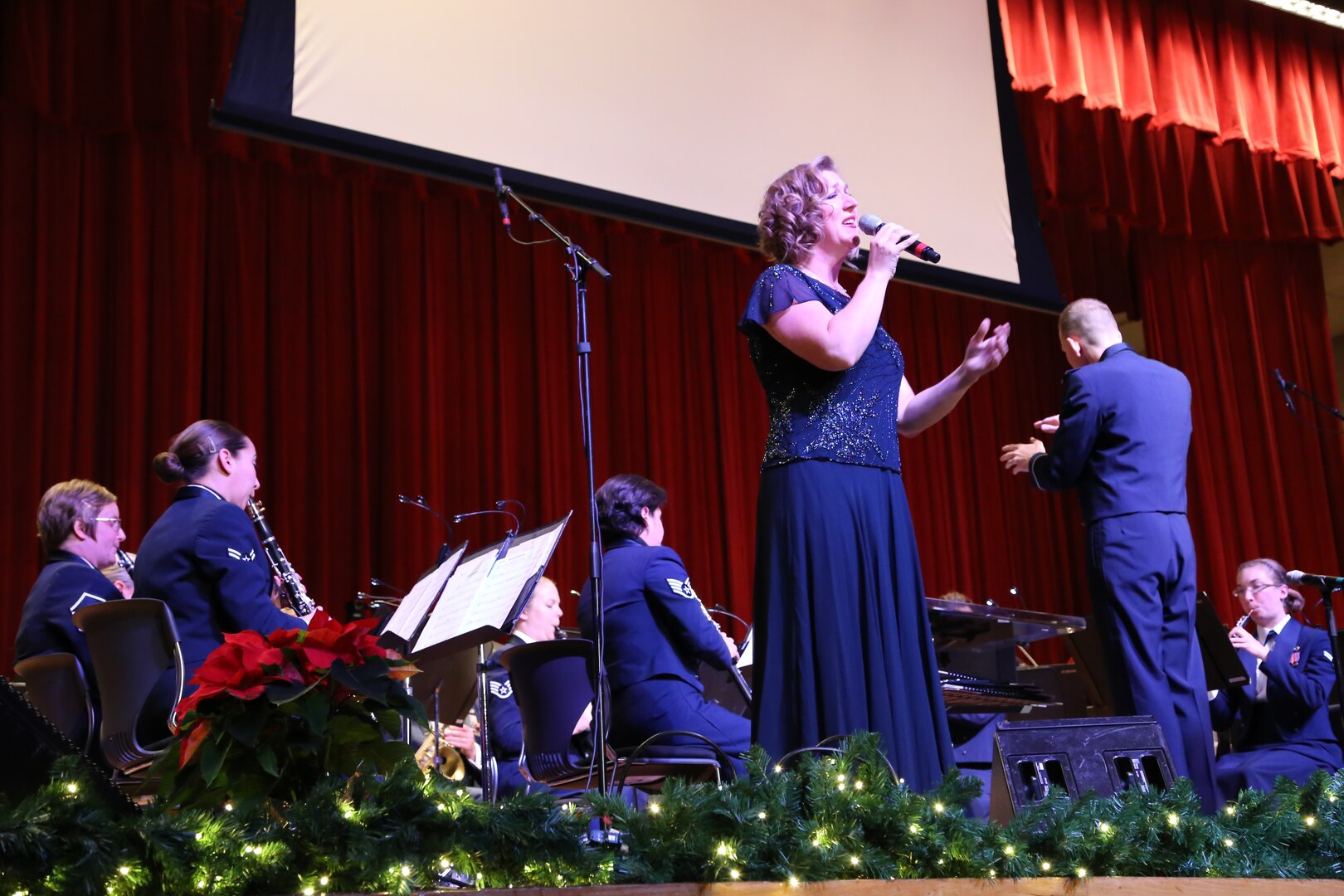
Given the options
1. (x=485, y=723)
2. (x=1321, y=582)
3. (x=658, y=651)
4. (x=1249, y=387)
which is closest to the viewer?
(x=658, y=651)


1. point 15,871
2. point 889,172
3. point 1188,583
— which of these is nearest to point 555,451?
point 889,172

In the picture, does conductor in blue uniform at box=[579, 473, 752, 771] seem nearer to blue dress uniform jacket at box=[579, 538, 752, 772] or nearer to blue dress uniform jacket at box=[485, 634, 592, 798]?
blue dress uniform jacket at box=[579, 538, 752, 772]

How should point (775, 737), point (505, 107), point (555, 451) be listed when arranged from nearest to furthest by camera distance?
point (775, 737)
point (505, 107)
point (555, 451)

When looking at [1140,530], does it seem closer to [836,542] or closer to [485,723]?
[836,542]

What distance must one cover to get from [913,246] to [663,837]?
1.40 metres

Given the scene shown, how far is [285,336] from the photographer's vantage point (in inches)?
253

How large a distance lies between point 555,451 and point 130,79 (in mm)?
2704

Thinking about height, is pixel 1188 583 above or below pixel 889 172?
below

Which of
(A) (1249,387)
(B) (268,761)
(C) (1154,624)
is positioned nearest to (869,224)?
(C) (1154,624)

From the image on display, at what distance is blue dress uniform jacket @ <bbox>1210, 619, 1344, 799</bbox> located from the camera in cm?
441

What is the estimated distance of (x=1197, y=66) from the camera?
6641 millimetres

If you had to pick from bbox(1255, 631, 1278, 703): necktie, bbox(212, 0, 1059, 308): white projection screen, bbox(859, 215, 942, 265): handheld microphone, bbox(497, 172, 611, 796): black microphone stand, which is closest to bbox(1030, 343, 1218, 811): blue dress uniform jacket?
bbox(859, 215, 942, 265): handheld microphone

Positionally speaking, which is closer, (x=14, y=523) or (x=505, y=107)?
(x=505, y=107)

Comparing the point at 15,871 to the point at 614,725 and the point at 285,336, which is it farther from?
the point at 285,336
